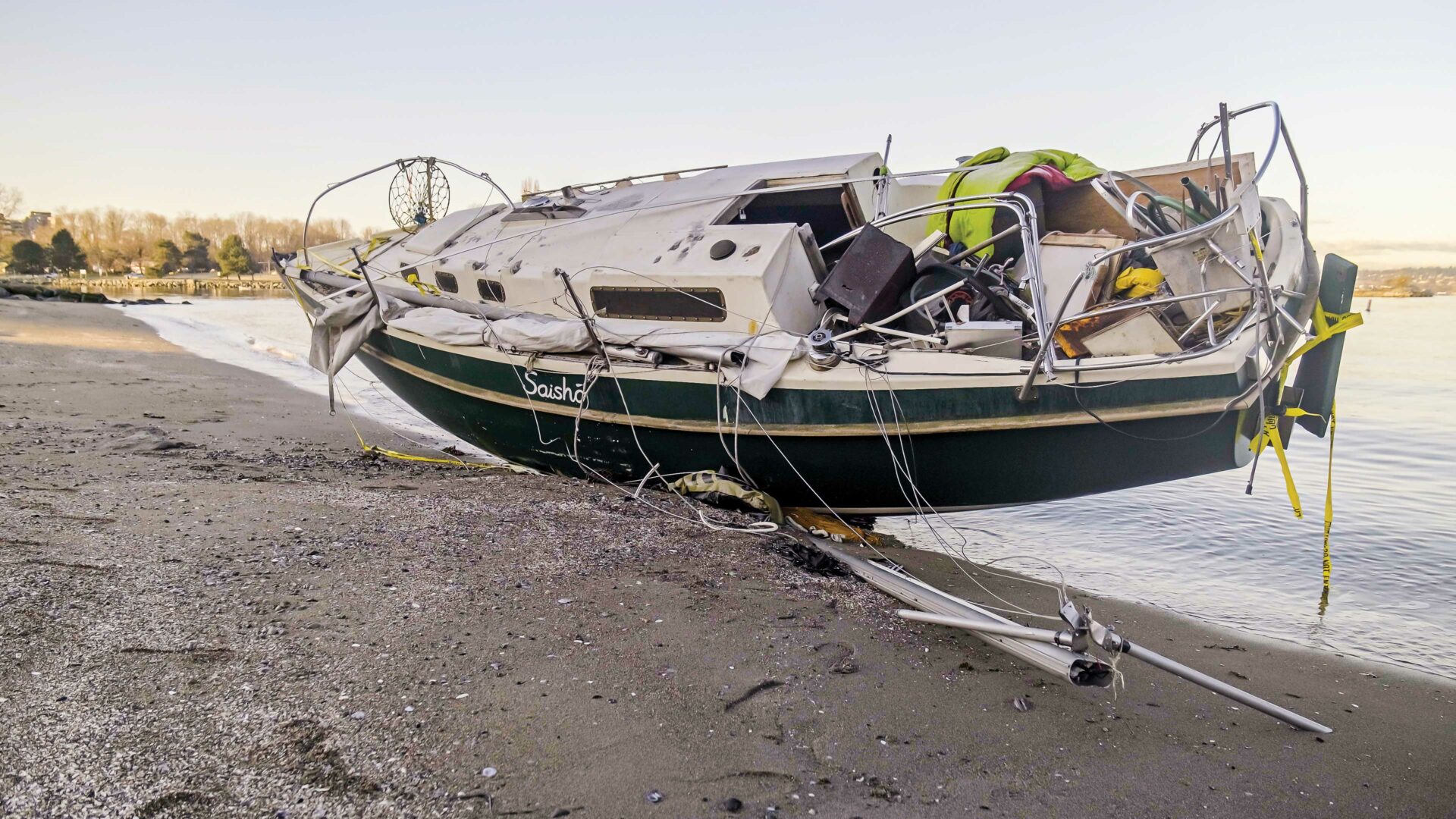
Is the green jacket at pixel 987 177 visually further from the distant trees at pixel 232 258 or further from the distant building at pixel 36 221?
the distant building at pixel 36 221

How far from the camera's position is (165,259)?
295 ft

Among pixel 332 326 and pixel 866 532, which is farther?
pixel 332 326

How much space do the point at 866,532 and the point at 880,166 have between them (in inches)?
131

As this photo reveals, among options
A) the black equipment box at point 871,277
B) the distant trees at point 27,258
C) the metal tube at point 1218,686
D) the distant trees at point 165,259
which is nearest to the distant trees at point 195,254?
the distant trees at point 165,259

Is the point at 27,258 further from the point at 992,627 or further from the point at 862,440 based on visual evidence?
the point at 992,627

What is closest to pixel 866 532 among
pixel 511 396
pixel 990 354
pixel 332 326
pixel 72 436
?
pixel 990 354

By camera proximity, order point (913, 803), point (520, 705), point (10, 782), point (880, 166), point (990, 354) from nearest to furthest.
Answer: point (10, 782), point (913, 803), point (520, 705), point (990, 354), point (880, 166)

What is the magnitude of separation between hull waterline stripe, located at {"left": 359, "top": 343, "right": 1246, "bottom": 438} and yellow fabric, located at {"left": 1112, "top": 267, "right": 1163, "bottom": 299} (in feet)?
3.73

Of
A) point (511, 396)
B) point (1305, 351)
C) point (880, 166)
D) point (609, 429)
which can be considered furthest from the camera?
point (880, 166)

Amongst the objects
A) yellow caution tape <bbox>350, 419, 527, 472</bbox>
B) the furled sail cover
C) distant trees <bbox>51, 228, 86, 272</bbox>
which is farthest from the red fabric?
distant trees <bbox>51, 228, 86, 272</bbox>

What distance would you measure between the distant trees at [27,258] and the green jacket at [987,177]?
3412 inches

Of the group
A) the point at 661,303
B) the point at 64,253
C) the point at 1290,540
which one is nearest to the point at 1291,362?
the point at 1290,540

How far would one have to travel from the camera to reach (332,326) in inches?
313

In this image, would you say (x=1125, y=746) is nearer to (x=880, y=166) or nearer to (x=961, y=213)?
(x=961, y=213)
